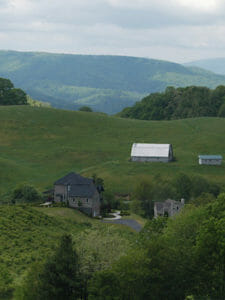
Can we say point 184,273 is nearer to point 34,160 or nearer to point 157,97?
point 34,160

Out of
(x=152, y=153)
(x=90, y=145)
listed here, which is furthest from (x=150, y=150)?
(x=90, y=145)

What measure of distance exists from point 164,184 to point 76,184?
1659 cm

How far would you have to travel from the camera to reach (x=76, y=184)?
7638cm

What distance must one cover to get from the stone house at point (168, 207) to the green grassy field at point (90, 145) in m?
14.5

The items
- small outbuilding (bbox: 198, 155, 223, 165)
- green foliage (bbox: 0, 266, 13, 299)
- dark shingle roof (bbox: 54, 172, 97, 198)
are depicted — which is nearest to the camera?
green foliage (bbox: 0, 266, 13, 299)

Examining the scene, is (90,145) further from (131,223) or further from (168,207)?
(131,223)

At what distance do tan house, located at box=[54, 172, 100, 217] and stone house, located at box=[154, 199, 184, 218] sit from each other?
9.43 metres

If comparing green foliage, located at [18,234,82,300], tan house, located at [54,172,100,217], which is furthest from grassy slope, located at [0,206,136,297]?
tan house, located at [54,172,100,217]

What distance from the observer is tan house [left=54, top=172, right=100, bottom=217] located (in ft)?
242

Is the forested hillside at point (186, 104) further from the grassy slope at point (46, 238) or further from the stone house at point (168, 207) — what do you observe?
the grassy slope at point (46, 238)

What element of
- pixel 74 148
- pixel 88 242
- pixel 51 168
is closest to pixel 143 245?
pixel 88 242

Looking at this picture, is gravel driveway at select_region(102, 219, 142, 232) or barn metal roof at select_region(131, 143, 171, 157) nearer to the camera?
gravel driveway at select_region(102, 219, 142, 232)

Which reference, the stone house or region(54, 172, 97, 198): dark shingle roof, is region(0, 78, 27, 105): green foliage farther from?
the stone house

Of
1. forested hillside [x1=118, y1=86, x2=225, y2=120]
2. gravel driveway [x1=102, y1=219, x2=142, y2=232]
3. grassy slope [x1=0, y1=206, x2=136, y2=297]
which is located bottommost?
gravel driveway [x1=102, y1=219, x2=142, y2=232]
